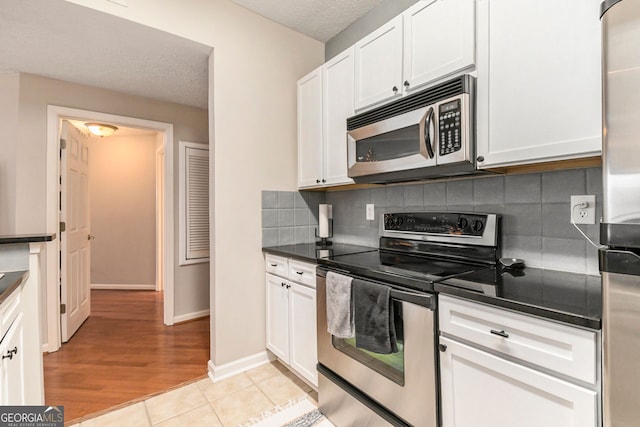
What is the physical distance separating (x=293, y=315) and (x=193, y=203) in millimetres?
2103

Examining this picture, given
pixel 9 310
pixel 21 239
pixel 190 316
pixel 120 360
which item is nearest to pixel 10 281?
pixel 9 310

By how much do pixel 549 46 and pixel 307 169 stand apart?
166 centimetres

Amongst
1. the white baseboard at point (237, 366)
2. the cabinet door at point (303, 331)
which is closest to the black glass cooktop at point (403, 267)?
the cabinet door at point (303, 331)

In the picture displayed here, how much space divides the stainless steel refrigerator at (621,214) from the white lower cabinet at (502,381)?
12cm

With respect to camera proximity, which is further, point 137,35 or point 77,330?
point 77,330

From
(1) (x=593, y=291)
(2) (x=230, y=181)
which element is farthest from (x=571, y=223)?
(2) (x=230, y=181)

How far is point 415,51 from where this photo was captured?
1.62 m

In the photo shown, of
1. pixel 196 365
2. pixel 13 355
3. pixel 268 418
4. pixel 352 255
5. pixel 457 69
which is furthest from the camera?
pixel 196 365

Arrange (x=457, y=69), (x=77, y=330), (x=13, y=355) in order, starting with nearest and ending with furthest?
(x=13, y=355), (x=457, y=69), (x=77, y=330)

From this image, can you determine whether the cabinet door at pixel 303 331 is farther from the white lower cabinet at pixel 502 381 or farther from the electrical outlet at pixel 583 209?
the electrical outlet at pixel 583 209

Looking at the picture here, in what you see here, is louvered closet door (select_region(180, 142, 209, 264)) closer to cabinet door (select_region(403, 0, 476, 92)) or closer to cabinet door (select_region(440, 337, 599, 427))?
cabinet door (select_region(403, 0, 476, 92))

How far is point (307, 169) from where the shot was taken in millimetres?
2475

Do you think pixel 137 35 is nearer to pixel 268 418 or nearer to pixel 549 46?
pixel 549 46

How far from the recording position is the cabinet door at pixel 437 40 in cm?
139
